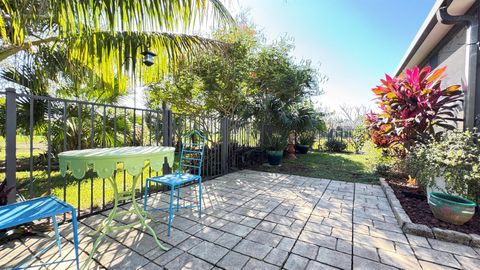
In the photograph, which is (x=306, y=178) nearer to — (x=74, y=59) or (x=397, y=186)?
(x=397, y=186)

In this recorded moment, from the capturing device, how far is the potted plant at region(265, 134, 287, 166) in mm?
6127

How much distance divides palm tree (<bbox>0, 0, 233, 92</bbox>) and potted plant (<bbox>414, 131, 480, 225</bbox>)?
3070 mm

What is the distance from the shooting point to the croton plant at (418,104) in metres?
3.19

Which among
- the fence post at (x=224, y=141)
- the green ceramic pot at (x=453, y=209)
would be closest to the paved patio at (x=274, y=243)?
the green ceramic pot at (x=453, y=209)

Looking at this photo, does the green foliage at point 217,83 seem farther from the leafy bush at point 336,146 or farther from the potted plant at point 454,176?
the leafy bush at point 336,146

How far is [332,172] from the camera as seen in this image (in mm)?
5363

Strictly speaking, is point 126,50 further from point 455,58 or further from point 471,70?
point 455,58

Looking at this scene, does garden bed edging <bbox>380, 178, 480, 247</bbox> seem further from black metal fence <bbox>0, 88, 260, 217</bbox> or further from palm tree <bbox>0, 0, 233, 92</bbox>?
black metal fence <bbox>0, 88, 260, 217</bbox>

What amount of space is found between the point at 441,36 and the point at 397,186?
129 inches

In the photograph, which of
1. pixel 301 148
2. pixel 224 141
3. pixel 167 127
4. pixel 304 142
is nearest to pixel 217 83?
pixel 224 141

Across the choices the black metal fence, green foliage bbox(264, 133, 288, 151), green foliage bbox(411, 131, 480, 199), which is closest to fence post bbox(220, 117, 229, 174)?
the black metal fence

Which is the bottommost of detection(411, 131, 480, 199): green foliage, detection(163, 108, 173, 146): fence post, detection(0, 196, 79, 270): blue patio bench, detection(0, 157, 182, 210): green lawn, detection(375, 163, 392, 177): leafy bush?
detection(0, 157, 182, 210): green lawn

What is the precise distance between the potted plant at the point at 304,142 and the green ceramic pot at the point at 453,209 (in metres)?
6.55

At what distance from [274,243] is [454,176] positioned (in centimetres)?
231
